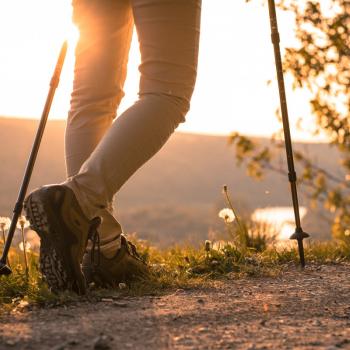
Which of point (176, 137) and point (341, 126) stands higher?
point (176, 137)

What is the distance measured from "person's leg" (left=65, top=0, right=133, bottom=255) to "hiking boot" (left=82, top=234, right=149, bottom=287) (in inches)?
2.2

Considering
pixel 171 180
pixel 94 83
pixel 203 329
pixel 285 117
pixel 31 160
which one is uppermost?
pixel 171 180

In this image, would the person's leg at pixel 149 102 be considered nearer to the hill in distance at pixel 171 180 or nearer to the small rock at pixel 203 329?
the small rock at pixel 203 329

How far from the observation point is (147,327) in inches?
96.5

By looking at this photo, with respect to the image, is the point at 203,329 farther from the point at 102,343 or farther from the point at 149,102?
the point at 149,102

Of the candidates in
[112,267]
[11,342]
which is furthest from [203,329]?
[112,267]

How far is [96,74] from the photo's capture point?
3256 mm

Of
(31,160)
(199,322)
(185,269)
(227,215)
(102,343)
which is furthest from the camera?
(227,215)

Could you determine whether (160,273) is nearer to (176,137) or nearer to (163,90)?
(163,90)

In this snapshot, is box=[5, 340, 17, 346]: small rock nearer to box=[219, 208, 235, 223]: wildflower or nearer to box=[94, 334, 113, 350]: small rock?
box=[94, 334, 113, 350]: small rock

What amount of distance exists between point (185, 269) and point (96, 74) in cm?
123

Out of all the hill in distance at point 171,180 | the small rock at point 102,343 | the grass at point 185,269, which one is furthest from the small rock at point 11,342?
the hill in distance at point 171,180

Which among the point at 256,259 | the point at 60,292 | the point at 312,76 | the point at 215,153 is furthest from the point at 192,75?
the point at 215,153

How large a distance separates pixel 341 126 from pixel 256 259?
3.14 meters
